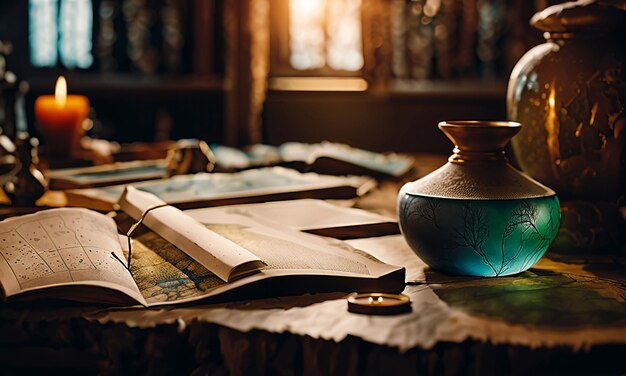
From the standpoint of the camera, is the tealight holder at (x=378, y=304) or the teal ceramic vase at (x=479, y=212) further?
the teal ceramic vase at (x=479, y=212)

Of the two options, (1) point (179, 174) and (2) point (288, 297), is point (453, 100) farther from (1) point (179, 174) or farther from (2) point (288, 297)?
(2) point (288, 297)

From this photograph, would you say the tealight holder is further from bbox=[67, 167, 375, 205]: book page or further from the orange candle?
the orange candle

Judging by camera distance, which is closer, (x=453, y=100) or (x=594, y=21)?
(x=594, y=21)

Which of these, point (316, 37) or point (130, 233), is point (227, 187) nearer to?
point (130, 233)

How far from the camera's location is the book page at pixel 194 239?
934mm

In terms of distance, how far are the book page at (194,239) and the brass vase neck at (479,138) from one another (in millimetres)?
295

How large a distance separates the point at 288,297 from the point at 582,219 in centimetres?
50

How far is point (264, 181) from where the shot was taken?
1.64m

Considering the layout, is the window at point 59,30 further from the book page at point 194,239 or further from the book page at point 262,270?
the book page at point 262,270

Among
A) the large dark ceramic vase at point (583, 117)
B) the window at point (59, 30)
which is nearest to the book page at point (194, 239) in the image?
the large dark ceramic vase at point (583, 117)

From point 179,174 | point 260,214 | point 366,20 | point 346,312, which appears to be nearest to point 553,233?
point 346,312

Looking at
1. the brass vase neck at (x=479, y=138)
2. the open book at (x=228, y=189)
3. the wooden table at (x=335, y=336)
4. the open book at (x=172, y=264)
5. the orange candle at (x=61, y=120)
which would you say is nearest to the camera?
the wooden table at (x=335, y=336)

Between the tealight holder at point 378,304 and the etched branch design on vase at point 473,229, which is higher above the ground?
the etched branch design on vase at point 473,229

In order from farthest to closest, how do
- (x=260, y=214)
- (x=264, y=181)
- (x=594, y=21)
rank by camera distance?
(x=264, y=181)
(x=260, y=214)
(x=594, y=21)
